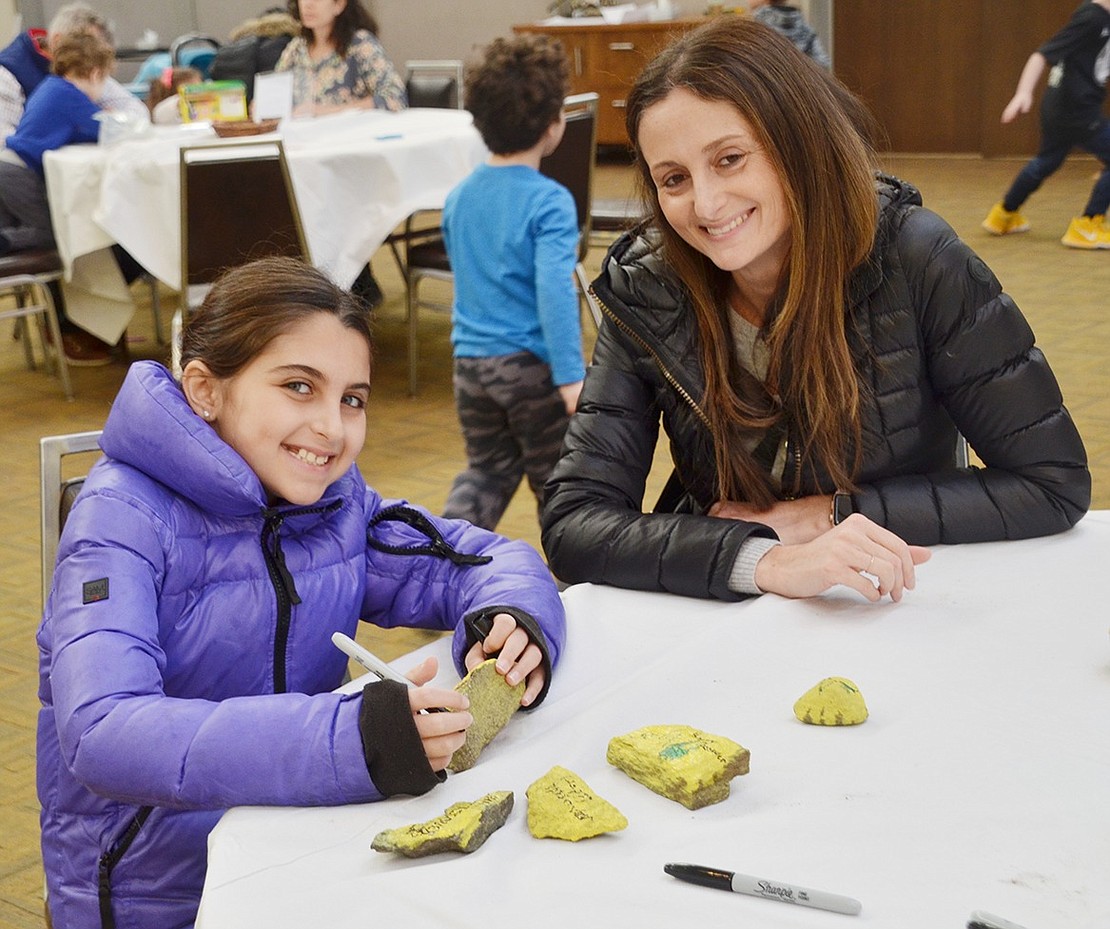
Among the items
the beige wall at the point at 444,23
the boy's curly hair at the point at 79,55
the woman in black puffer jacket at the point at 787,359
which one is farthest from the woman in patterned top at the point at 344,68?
the beige wall at the point at 444,23

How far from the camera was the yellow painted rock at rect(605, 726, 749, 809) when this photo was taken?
1.06 metres

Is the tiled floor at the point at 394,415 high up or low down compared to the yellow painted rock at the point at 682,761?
down

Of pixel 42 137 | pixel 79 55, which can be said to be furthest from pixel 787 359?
pixel 79 55

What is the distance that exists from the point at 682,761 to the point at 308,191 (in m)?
3.96

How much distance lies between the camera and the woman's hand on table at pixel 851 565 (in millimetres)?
1423

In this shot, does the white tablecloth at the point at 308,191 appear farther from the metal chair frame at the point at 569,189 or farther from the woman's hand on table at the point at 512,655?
the woman's hand on table at the point at 512,655

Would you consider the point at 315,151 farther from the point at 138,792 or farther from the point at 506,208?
the point at 138,792

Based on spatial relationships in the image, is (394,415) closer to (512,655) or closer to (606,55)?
(512,655)

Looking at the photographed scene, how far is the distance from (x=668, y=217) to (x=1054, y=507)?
58cm

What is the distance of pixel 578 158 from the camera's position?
4.71 m

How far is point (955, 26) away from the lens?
29.8 feet

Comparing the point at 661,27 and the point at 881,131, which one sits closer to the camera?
the point at 881,131

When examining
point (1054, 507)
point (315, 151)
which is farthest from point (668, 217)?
point (315, 151)

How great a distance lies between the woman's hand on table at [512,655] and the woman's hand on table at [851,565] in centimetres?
32
